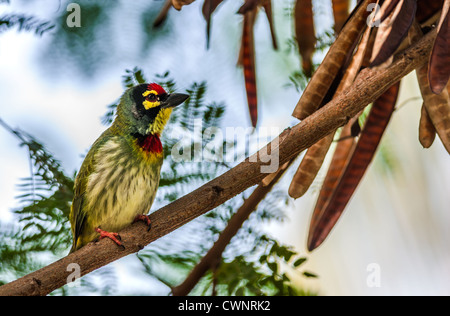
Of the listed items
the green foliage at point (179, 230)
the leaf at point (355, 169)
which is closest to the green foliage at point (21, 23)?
the green foliage at point (179, 230)

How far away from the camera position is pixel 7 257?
7.01 ft

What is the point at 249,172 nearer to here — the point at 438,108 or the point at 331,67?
the point at 331,67

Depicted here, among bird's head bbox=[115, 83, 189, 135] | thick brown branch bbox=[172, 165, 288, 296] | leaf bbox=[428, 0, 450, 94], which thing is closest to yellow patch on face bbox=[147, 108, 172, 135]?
bird's head bbox=[115, 83, 189, 135]

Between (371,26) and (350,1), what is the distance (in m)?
0.78

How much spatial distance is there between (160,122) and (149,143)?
0.43 feet

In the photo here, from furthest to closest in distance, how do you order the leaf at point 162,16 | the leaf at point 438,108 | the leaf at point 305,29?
the leaf at point 162,16, the leaf at point 305,29, the leaf at point 438,108

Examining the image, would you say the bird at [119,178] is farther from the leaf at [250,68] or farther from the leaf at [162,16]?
the leaf at [162,16]

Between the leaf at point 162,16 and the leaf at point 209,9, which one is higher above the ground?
the leaf at point 162,16

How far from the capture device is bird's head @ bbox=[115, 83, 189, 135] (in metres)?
2.39

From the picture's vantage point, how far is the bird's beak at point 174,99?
2.30 m

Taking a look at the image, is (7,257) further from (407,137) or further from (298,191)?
(407,137)

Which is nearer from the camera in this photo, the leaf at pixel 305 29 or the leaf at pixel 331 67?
the leaf at pixel 331 67

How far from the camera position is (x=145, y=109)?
7.85ft

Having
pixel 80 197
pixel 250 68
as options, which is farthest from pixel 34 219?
pixel 250 68
